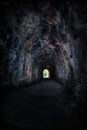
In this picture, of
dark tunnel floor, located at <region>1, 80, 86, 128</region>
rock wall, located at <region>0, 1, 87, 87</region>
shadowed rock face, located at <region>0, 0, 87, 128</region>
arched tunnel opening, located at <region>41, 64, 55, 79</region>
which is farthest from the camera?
arched tunnel opening, located at <region>41, 64, 55, 79</region>

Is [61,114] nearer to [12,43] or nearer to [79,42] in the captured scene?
[79,42]

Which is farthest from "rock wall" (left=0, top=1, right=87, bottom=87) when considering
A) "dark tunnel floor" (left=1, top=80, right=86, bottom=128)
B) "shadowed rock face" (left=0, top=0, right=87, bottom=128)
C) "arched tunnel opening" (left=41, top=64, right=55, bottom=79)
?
"arched tunnel opening" (left=41, top=64, right=55, bottom=79)

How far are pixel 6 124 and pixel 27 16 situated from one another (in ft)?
21.3

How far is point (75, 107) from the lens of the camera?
6578mm

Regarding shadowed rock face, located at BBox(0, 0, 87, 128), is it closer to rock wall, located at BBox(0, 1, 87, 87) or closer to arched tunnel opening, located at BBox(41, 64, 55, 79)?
rock wall, located at BBox(0, 1, 87, 87)

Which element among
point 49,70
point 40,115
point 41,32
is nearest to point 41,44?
point 41,32

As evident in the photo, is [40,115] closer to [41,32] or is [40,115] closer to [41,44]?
[41,32]

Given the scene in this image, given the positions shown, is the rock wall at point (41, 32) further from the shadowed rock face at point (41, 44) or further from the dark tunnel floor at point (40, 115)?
the dark tunnel floor at point (40, 115)

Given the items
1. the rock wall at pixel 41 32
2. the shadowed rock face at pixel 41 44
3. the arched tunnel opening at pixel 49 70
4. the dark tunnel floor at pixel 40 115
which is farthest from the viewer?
the arched tunnel opening at pixel 49 70

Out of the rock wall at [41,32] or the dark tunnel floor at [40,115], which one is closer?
the dark tunnel floor at [40,115]

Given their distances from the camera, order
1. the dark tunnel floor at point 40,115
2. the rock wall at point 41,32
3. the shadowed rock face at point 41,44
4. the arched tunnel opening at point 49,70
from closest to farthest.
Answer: the dark tunnel floor at point 40,115 < the shadowed rock face at point 41,44 < the rock wall at point 41,32 < the arched tunnel opening at point 49,70

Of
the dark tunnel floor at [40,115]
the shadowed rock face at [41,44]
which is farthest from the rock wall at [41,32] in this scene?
the dark tunnel floor at [40,115]

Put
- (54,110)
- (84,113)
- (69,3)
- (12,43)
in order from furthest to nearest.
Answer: (12,43)
(69,3)
(54,110)
(84,113)

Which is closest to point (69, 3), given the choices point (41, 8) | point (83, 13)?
point (83, 13)
